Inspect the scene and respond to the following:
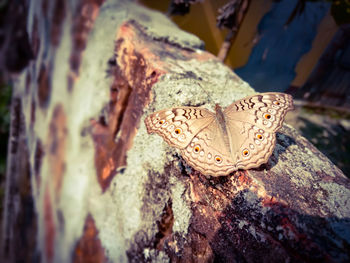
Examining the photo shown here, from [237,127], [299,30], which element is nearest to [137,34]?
[237,127]

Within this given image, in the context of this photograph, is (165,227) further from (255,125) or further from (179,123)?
(255,125)

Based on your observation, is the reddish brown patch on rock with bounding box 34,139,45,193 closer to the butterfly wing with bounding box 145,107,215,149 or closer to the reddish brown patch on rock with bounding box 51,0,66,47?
the reddish brown patch on rock with bounding box 51,0,66,47

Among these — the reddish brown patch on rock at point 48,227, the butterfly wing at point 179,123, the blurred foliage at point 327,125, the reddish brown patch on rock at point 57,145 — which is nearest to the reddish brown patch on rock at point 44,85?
the reddish brown patch on rock at point 57,145

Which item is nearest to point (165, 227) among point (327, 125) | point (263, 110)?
point (263, 110)

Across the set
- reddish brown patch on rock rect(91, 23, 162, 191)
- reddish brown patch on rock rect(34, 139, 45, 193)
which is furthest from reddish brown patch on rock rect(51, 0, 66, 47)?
reddish brown patch on rock rect(34, 139, 45, 193)

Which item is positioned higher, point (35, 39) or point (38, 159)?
point (35, 39)

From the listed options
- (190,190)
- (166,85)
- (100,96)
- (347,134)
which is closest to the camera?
(190,190)

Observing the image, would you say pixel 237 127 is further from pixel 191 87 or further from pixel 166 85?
pixel 166 85
